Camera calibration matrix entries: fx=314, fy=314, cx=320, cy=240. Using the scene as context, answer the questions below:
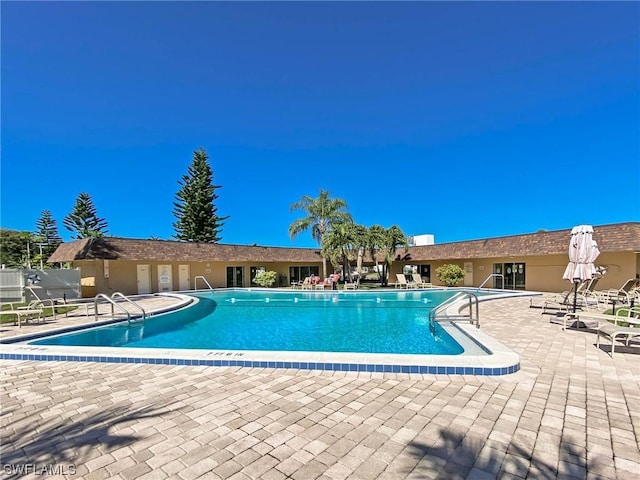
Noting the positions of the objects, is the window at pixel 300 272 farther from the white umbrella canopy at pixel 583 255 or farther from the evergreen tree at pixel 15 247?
the evergreen tree at pixel 15 247

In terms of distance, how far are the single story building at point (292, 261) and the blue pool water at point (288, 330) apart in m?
7.93

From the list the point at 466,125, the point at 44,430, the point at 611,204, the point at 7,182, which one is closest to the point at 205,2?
the point at 44,430

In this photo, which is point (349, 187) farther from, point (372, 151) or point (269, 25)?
point (269, 25)

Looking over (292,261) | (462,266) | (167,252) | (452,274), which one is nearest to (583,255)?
(452,274)

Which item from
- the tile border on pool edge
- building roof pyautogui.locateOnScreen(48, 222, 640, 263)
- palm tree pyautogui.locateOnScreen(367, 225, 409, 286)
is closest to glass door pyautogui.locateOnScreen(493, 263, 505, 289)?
building roof pyautogui.locateOnScreen(48, 222, 640, 263)

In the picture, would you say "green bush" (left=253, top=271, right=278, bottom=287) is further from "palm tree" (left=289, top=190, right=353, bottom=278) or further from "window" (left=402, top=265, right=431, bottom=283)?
"window" (left=402, top=265, right=431, bottom=283)

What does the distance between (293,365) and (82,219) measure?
40.0 meters

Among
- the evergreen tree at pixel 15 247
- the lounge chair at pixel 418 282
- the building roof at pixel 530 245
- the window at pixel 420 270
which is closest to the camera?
the building roof at pixel 530 245

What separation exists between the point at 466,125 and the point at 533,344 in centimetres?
1969

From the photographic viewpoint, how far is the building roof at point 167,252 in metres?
17.9

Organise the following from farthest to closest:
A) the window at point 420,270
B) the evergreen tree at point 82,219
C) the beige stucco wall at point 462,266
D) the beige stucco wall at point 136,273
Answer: the evergreen tree at point 82,219 < the window at point 420,270 < the beige stucco wall at point 136,273 < the beige stucco wall at point 462,266

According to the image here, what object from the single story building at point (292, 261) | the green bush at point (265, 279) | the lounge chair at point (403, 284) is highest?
the single story building at point (292, 261)

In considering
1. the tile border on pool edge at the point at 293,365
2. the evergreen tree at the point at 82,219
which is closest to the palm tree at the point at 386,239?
the tile border on pool edge at the point at 293,365

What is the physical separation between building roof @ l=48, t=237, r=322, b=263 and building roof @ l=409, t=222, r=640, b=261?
9982 mm
